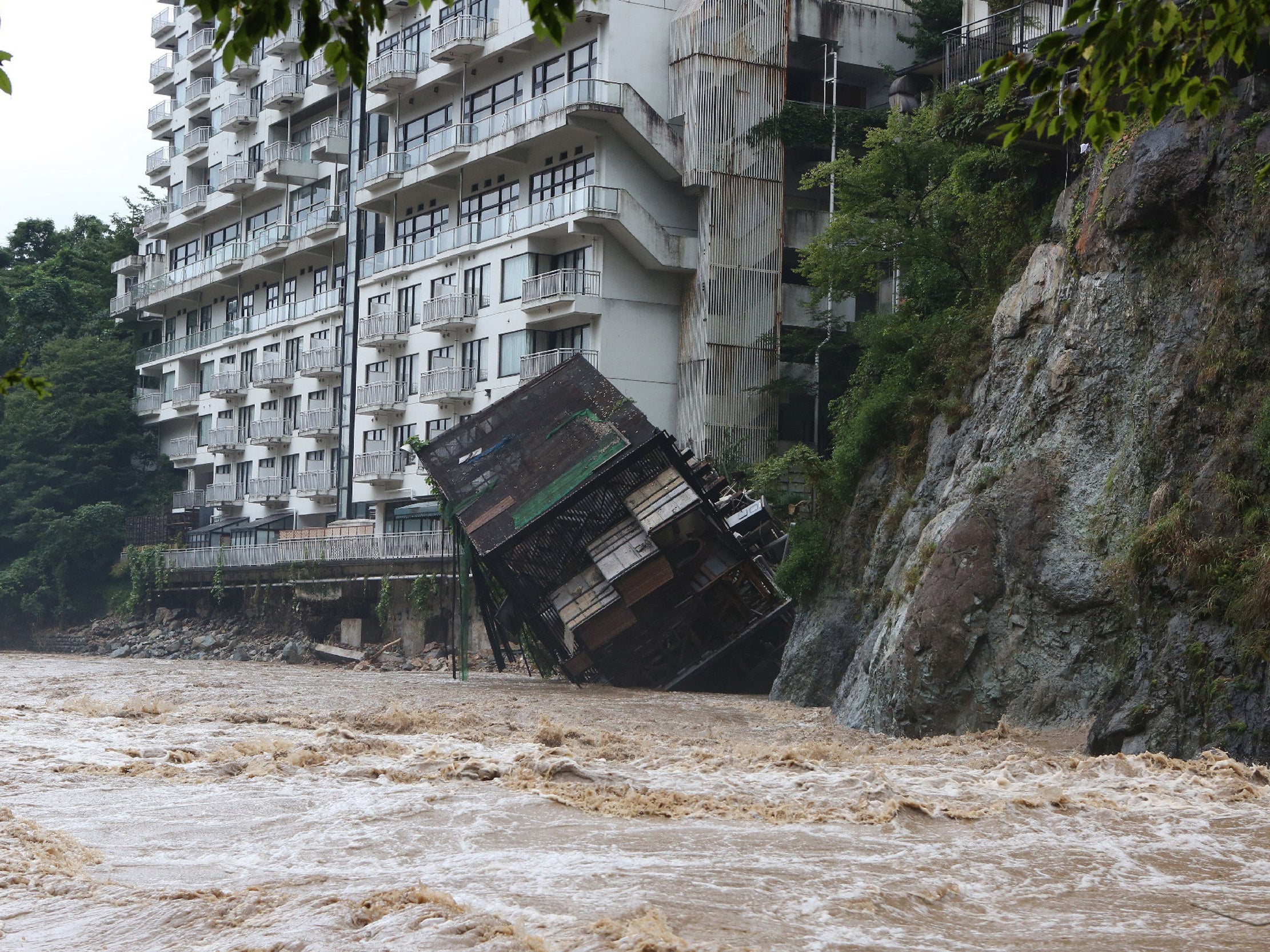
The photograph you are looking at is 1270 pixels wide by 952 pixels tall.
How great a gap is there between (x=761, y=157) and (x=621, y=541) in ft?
66.5

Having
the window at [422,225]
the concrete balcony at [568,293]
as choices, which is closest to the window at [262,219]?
the window at [422,225]

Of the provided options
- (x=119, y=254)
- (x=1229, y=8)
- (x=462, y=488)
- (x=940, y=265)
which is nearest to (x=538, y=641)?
(x=462, y=488)

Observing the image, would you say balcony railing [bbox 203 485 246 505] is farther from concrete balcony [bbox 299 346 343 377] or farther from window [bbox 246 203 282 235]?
window [bbox 246 203 282 235]

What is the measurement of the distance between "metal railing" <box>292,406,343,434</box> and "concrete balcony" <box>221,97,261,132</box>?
55.2ft

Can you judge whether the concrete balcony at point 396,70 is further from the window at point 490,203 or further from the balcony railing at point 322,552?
the balcony railing at point 322,552

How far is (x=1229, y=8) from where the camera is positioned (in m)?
6.46

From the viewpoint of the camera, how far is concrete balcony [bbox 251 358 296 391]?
6347 cm

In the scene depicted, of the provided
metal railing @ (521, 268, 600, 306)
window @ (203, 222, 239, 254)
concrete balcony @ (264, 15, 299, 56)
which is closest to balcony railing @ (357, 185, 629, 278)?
metal railing @ (521, 268, 600, 306)

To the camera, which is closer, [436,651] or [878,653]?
[878,653]

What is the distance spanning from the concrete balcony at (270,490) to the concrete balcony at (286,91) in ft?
56.3

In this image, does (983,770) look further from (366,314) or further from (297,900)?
(366,314)

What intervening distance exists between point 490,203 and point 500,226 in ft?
7.40

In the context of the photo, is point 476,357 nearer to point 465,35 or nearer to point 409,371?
point 409,371

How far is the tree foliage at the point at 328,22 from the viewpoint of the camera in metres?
5.86
